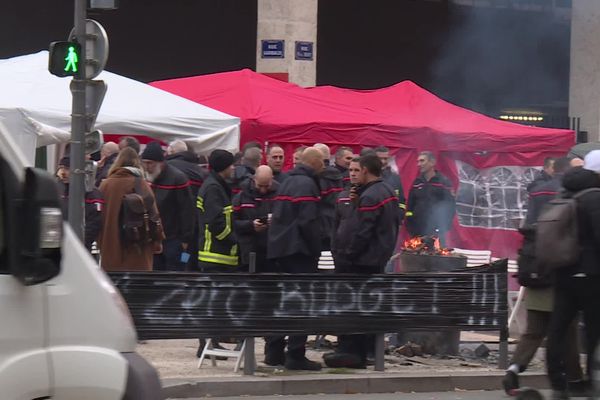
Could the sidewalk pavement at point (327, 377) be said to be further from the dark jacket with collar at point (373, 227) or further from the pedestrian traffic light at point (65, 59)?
the pedestrian traffic light at point (65, 59)

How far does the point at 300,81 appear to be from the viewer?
2247 cm

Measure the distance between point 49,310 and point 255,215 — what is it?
21.5 ft

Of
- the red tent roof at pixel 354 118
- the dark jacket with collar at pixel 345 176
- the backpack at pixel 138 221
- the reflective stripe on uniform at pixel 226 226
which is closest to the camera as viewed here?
the reflective stripe on uniform at pixel 226 226

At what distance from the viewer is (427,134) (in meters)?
18.1

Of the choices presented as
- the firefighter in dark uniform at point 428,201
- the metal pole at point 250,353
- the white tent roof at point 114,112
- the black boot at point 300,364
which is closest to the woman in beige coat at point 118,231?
the metal pole at point 250,353

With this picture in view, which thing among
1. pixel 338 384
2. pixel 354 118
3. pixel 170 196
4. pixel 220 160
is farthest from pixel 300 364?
pixel 354 118

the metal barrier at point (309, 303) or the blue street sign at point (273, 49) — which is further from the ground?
the blue street sign at point (273, 49)

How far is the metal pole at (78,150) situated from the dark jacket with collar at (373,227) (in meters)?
2.75

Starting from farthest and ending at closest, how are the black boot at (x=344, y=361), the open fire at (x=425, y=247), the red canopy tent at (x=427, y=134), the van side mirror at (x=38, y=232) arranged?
1. the red canopy tent at (x=427, y=134)
2. the open fire at (x=425, y=247)
3. the black boot at (x=344, y=361)
4. the van side mirror at (x=38, y=232)

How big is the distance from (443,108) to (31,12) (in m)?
12.7

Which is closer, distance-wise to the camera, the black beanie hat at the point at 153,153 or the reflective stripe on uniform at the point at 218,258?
the reflective stripe on uniform at the point at 218,258

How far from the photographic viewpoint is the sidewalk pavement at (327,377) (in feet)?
32.1

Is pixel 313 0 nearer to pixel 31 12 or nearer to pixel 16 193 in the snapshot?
pixel 31 12

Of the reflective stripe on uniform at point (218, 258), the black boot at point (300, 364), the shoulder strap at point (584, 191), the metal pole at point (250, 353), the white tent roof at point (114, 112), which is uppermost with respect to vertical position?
the white tent roof at point (114, 112)
